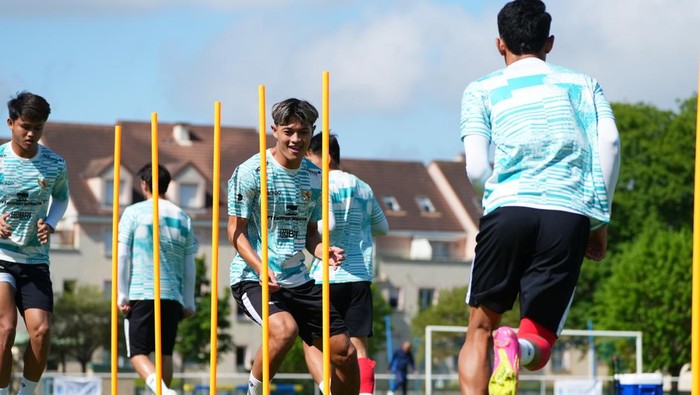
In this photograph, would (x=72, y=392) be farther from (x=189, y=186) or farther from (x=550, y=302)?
(x=189, y=186)

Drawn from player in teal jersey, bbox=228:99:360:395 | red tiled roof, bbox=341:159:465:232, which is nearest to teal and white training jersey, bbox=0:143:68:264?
player in teal jersey, bbox=228:99:360:395

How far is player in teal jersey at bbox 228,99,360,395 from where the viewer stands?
9039 mm

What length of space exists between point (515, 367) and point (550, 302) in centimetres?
57

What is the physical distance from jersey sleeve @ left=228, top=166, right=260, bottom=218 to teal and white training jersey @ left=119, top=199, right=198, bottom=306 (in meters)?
3.07

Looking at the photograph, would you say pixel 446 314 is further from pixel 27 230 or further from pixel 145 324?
pixel 27 230

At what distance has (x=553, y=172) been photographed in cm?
665

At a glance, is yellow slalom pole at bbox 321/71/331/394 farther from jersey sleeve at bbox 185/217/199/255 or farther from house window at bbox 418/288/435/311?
house window at bbox 418/288/435/311

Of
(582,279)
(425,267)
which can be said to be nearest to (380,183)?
(425,267)

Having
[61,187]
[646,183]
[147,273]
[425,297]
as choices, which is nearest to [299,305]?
[61,187]

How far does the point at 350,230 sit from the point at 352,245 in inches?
4.7

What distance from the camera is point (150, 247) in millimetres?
12227

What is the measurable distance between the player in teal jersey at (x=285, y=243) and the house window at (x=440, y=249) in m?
81.9

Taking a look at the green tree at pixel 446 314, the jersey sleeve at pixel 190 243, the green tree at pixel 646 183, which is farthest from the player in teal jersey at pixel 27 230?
the green tree at pixel 446 314

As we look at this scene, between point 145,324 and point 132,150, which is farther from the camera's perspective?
point 132,150
